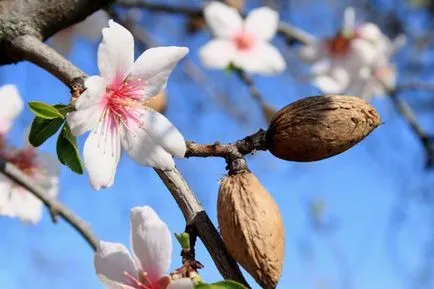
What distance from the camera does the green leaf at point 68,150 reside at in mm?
872

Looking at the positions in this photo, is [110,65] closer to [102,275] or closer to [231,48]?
[102,275]

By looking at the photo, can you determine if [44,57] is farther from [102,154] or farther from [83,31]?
[83,31]

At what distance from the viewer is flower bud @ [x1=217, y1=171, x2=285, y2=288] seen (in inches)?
29.9

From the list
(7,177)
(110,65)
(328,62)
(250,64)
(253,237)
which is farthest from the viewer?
(328,62)

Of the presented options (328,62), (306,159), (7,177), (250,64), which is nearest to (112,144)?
(306,159)

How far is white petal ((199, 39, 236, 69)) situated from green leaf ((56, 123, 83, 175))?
1147mm

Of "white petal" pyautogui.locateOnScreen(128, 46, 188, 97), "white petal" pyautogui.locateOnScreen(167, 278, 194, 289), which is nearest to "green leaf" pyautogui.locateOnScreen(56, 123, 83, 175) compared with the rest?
"white petal" pyautogui.locateOnScreen(128, 46, 188, 97)

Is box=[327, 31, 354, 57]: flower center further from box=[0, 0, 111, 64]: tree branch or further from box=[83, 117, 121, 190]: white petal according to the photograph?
box=[83, 117, 121, 190]: white petal

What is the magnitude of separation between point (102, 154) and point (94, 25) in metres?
0.48

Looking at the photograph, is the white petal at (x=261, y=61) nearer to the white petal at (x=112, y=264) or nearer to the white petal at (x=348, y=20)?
the white petal at (x=348, y=20)

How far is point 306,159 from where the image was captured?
33.0 inches

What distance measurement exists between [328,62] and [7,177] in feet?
3.84

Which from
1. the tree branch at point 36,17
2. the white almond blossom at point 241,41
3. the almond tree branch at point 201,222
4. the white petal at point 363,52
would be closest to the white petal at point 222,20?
the white almond blossom at point 241,41

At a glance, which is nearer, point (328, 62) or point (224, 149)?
point (224, 149)
